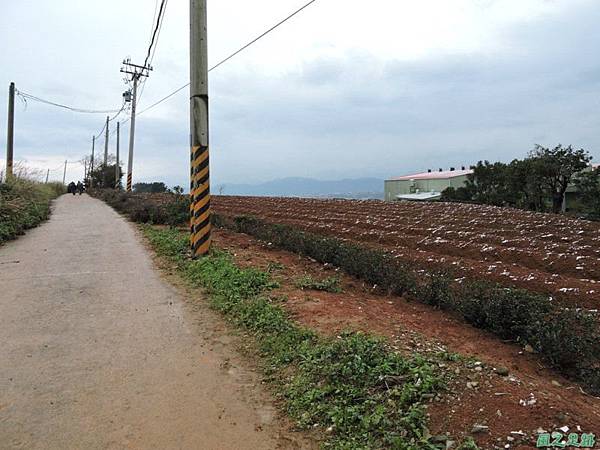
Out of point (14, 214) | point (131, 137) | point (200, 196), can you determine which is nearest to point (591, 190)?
point (200, 196)

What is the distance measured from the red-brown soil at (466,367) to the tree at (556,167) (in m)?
18.4

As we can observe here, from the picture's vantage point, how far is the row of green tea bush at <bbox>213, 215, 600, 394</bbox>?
346 centimetres

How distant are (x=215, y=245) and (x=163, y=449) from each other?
6553mm

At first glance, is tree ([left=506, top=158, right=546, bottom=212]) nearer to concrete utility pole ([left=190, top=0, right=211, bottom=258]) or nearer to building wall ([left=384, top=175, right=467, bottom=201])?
building wall ([left=384, top=175, right=467, bottom=201])

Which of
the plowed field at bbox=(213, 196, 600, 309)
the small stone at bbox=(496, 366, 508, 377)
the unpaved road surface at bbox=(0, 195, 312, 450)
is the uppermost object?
the plowed field at bbox=(213, 196, 600, 309)

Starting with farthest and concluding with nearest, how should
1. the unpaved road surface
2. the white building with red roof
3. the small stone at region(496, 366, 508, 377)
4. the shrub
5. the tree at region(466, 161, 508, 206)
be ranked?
the white building with red roof
the tree at region(466, 161, 508, 206)
the shrub
the small stone at region(496, 366, 508, 377)
the unpaved road surface

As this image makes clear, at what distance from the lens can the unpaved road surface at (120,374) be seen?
Answer: 283 centimetres

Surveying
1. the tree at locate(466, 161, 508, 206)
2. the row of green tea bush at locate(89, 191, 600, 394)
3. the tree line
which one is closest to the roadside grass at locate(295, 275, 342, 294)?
the row of green tea bush at locate(89, 191, 600, 394)

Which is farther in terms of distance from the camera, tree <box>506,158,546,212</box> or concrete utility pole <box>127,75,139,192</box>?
concrete utility pole <box>127,75,139,192</box>

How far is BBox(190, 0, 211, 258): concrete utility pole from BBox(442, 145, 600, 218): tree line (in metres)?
16.8

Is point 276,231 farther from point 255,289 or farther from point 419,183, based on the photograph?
point 419,183

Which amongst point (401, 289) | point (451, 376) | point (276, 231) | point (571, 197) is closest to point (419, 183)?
point (571, 197)

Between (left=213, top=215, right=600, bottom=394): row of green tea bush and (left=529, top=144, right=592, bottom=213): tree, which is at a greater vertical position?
(left=529, top=144, right=592, bottom=213): tree

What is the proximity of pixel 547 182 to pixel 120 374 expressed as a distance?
2274 centimetres
